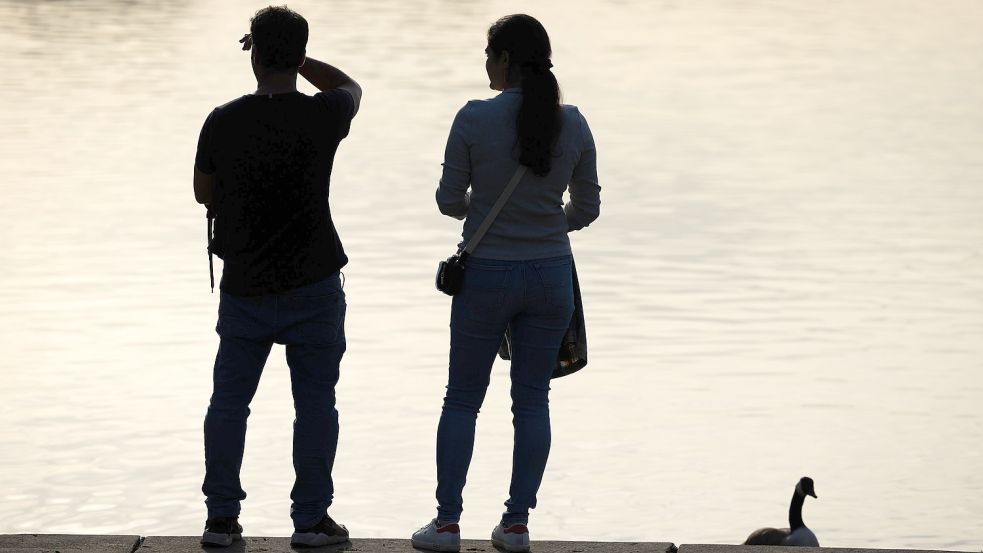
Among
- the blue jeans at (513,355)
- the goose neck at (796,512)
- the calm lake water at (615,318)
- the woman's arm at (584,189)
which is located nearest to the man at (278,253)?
the blue jeans at (513,355)

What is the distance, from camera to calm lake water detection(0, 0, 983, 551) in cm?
923

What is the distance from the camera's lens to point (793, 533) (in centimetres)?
821

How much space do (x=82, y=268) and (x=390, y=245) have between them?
2.50m

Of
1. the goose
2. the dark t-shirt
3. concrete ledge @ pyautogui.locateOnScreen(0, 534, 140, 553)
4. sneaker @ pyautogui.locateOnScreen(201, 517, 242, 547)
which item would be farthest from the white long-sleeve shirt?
the goose

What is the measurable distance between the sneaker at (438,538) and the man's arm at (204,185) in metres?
1.17

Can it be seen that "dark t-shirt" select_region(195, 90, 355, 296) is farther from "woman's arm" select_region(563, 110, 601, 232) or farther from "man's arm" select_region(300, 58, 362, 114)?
"woman's arm" select_region(563, 110, 601, 232)

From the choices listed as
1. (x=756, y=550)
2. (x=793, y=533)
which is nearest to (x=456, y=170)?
(x=756, y=550)

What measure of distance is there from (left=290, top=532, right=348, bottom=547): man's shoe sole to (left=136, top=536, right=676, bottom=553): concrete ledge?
0.02 meters

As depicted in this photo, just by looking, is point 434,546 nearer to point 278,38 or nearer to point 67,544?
point 67,544

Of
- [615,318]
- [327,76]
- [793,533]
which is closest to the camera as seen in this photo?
[327,76]

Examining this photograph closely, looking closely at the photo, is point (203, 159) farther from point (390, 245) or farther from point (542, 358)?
point (390, 245)

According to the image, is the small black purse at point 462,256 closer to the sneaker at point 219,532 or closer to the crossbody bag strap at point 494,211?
the crossbody bag strap at point 494,211

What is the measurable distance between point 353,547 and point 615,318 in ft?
24.4

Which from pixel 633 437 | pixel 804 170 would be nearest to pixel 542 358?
pixel 633 437
